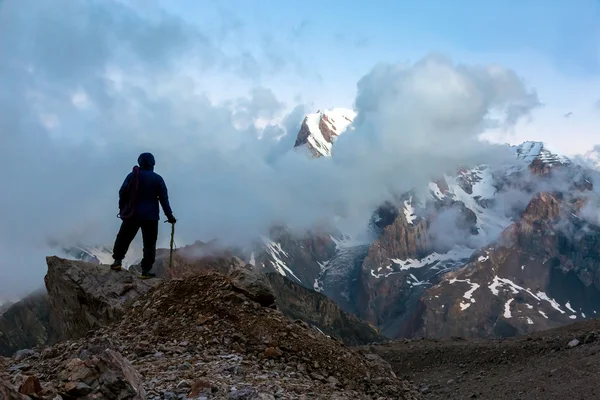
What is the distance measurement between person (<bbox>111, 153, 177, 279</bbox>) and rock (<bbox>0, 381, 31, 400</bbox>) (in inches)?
438

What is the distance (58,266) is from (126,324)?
666 cm

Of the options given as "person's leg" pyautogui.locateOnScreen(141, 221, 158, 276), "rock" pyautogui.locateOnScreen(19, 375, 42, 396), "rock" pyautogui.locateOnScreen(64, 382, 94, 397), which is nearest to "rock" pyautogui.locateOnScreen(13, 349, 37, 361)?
"person's leg" pyautogui.locateOnScreen(141, 221, 158, 276)

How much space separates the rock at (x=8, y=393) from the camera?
790 centimetres

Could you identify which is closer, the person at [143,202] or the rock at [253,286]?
the rock at [253,286]

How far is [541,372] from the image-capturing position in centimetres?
2017

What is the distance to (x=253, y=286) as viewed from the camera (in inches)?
691

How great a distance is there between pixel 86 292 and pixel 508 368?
16969 mm

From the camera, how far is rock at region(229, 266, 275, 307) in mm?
17250

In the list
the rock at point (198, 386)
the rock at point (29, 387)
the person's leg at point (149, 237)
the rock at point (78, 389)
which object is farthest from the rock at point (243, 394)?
the person's leg at point (149, 237)

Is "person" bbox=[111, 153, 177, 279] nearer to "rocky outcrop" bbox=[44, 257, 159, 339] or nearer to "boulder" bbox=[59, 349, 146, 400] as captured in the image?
"rocky outcrop" bbox=[44, 257, 159, 339]

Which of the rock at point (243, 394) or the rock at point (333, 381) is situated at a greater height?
the rock at point (243, 394)

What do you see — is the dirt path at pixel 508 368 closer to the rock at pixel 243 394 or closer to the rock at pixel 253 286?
the rock at pixel 253 286

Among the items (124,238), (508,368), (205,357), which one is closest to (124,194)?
(124,238)

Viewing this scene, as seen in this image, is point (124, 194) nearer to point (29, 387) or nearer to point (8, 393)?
point (29, 387)
